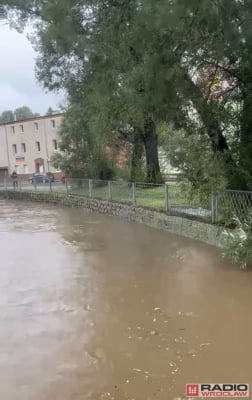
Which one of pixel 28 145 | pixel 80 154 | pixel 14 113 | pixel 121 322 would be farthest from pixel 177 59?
pixel 14 113

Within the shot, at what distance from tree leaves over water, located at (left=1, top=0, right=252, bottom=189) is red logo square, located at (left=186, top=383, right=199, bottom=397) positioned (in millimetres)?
4766

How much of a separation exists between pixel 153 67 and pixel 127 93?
1271 millimetres

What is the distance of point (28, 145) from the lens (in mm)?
52375

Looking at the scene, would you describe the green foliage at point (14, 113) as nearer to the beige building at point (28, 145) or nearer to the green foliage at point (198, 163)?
the beige building at point (28, 145)

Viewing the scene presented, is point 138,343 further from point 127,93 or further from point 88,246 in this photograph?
point 88,246

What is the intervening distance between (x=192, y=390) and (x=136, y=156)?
58.9 feet

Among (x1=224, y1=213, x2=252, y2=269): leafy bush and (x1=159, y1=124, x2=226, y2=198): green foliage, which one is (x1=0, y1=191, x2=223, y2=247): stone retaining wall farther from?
(x1=224, y1=213, x2=252, y2=269): leafy bush

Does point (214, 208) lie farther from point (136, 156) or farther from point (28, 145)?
point (28, 145)

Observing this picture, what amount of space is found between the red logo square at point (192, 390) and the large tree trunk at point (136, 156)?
1640cm

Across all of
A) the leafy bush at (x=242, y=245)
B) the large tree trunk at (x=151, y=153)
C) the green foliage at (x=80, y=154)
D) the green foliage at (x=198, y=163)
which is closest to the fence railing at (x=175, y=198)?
the green foliage at (x=198, y=163)

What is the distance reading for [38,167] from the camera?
52.1 metres

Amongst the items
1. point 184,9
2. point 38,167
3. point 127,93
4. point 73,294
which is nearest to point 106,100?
point 127,93

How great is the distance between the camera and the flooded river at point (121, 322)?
4.32 metres

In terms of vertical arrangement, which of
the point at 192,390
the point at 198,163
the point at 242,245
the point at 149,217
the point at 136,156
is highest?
the point at 136,156
